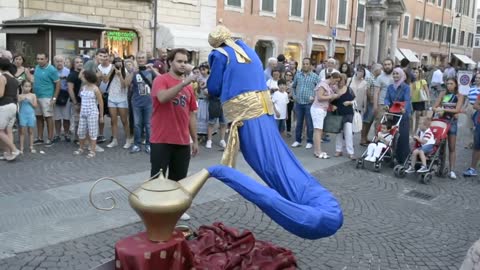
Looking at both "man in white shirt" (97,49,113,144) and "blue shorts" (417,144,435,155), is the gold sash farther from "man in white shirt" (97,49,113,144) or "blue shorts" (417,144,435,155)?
"man in white shirt" (97,49,113,144)

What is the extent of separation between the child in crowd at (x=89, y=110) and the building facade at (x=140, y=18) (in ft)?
22.4

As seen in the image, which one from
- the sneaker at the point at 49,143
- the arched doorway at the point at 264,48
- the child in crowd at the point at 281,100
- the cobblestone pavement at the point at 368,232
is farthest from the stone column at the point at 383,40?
the sneaker at the point at 49,143

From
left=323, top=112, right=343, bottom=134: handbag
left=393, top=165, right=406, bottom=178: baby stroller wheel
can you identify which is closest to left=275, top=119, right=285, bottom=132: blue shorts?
left=323, top=112, right=343, bottom=134: handbag

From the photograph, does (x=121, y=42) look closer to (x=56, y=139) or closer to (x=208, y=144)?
(x=56, y=139)

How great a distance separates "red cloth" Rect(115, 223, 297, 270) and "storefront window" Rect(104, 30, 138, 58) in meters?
13.1

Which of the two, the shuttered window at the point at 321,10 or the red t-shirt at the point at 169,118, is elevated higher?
the shuttered window at the point at 321,10

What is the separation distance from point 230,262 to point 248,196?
0.98m

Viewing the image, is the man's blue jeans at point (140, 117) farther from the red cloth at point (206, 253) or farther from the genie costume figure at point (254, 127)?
the genie costume figure at point (254, 127)

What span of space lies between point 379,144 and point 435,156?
0.92 m

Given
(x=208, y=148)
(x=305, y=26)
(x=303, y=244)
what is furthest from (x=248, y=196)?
(x=305, y=26)

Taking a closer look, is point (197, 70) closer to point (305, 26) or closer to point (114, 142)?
point (114, 142)

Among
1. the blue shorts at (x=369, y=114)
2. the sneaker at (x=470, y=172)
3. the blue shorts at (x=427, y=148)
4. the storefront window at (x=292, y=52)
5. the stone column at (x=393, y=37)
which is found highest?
the stone column at (x=393, y=37)

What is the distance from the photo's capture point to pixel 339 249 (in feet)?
16.0

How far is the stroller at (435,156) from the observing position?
7.84 meters
